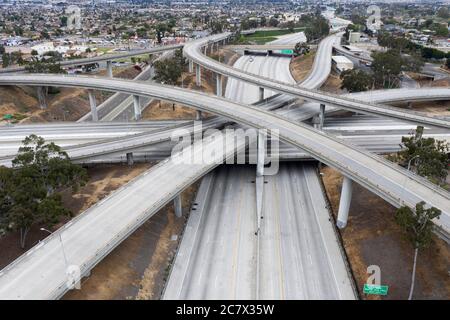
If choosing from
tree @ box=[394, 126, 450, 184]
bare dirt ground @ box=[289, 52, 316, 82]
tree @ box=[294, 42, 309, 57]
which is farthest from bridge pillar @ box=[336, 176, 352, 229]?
tree @ box=[294, 42, 309, 57]

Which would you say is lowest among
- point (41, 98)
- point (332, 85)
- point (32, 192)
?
point (332, 85)

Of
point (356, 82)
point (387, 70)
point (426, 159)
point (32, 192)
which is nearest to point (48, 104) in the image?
point (32, 192)

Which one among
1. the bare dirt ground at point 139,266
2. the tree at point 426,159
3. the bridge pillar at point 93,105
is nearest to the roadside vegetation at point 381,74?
the tree at point 426,159

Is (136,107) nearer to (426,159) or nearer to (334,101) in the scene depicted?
(334,101)
